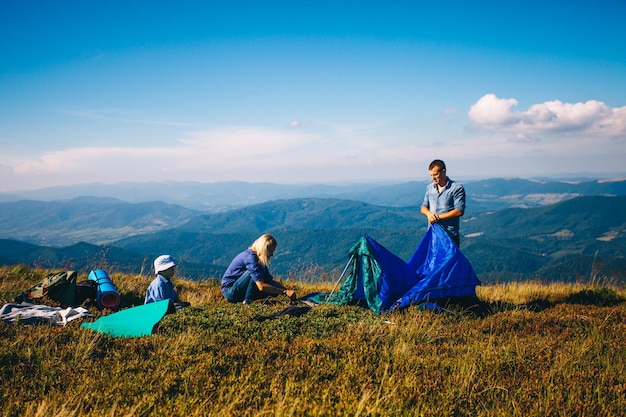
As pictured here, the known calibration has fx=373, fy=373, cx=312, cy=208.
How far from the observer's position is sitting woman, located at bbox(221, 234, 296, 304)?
7.96 m

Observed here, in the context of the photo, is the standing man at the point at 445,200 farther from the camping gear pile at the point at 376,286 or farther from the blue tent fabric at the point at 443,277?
the blue tent fabric at the point at 443,277

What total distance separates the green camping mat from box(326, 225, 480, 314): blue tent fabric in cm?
349

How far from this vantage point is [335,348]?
14.8 ft

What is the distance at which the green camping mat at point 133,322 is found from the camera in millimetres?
5383

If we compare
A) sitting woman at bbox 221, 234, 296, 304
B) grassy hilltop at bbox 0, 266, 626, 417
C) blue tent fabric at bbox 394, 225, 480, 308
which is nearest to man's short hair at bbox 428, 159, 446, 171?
blue tent fabric at bbox 394, 225, 480, 308

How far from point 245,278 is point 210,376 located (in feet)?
15.1

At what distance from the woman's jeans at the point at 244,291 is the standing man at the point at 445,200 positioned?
4.20m

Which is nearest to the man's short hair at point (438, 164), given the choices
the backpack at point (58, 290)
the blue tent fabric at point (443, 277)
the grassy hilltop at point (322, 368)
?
the blue tent fabric at point (443, 277)

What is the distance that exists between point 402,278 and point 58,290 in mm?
6914

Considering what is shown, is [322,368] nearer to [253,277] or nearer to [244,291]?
[253,277]

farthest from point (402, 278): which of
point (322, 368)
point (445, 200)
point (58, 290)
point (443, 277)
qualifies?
point (58, 290)

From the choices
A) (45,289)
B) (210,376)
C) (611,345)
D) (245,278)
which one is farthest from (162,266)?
(611,345)

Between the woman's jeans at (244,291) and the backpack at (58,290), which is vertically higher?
the backpack at (58,290)

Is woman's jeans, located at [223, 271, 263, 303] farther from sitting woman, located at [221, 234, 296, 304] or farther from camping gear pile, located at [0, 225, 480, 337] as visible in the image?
camping gear pile, located at [0, 225, 480, 337]
